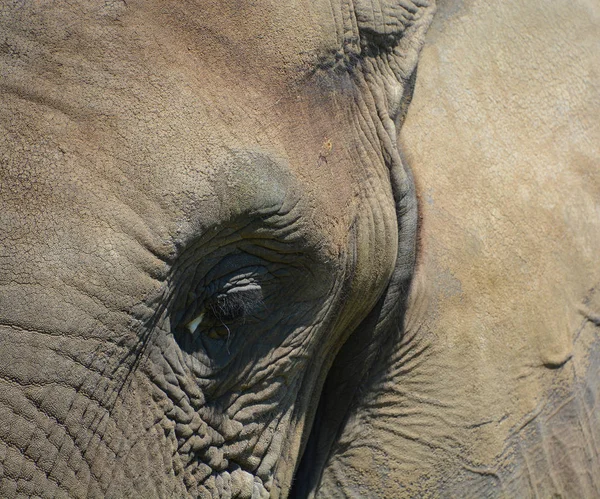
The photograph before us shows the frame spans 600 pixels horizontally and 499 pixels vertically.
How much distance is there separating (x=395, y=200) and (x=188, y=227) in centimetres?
52

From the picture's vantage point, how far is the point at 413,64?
169cm

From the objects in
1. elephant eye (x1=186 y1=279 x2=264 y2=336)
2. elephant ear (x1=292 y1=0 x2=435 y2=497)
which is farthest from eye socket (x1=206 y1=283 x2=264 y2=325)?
elephant ear (x1=292 y1=0 x2=435 y2=497)

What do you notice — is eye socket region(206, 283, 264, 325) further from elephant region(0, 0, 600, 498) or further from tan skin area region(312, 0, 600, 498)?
tan skin area region(312, 0, 600, 498)

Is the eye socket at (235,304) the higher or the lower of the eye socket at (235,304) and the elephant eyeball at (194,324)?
the higher

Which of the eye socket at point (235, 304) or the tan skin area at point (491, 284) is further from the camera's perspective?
the tan skin area at point (491, 284)

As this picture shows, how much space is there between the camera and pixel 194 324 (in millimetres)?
1405

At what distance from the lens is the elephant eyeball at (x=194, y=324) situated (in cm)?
140

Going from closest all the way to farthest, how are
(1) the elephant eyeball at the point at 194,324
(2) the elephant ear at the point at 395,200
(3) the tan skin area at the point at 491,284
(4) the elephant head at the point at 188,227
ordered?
(4) the elephant head at the point at 188,227 < (1) the elephant eyeball at the point at 194,324 < (2) the elephant ear at the point at 395,200 < (3) the tan skin area at the point at 491,284

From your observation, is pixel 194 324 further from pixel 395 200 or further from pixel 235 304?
pixel 395 200

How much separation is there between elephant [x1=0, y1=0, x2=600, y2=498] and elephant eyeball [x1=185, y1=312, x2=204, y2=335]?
0.02 meters

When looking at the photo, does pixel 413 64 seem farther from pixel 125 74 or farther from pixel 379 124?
pixel 125 74

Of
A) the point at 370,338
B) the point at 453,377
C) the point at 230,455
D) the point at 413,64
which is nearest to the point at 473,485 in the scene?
the point at 453,377

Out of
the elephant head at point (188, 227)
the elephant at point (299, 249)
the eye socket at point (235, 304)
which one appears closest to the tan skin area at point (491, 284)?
the elephant at point (299, 249)

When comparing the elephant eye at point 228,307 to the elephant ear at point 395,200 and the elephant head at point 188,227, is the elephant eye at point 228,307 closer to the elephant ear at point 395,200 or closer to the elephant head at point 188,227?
the elephant head at point 188,227
